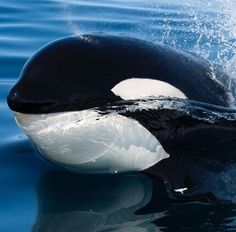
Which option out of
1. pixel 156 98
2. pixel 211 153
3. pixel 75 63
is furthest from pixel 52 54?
pixel 211 153

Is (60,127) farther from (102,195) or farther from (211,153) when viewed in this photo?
(211,153)

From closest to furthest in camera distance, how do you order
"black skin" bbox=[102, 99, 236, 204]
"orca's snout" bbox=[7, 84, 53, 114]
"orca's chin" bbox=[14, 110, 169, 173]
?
"orca's snout" bbox=[7, 84, 53, 114], "orca's chin" bbox=[14, 110, 169, 173], "black skin" bbox=[102, 99, 236, 204]

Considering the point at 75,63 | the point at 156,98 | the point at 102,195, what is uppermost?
the point at 75,63

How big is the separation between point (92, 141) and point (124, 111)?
0.91 feet

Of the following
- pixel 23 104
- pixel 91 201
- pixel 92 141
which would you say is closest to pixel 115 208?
pixel 91 201

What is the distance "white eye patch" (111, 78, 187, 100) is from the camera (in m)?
3.76

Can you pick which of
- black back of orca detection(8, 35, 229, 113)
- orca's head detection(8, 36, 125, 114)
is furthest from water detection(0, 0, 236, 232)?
orca's head detection(8, 36, 125, 114)

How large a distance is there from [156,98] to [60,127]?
0.66 m

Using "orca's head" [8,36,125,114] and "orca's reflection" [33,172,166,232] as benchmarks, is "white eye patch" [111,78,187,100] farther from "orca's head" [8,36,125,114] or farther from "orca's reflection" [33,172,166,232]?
"orca's reflection" [33,172,166,232]

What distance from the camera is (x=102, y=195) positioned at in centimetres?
391

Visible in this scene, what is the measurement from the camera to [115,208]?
3.77 m

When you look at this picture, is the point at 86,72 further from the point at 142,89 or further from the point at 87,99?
the point at 142,89

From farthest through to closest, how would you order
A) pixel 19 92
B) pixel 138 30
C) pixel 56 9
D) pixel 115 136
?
pixel 56 9, pixel 138 30, pixel 115 136, pixel 19 92

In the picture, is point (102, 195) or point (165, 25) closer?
point (102, 195)
